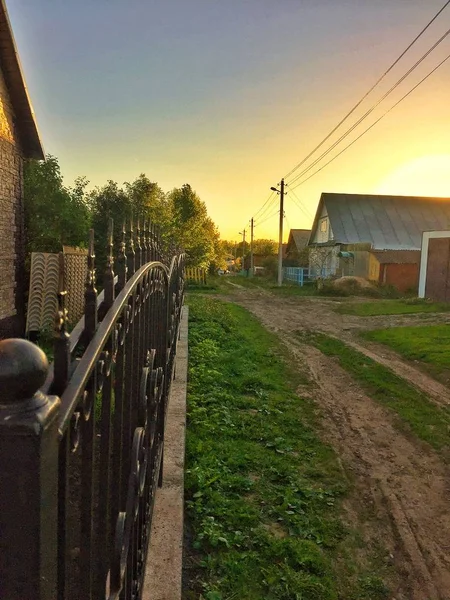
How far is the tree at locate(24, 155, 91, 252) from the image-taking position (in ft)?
33.8

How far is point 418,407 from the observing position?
5.66 metres

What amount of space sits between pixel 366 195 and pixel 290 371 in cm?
2800

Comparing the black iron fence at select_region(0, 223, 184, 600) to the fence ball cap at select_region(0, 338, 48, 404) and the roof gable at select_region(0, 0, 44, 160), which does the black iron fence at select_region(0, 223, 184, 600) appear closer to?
the fence ball cap at select_region(0, 338, 48, 404)

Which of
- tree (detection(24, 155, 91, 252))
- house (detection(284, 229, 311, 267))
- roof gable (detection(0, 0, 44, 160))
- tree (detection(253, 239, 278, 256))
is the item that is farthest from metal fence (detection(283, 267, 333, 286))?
tree (detection(253, 239, 278, 256))

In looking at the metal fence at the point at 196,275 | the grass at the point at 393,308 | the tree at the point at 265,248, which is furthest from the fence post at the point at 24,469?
the tree at the point at 265,248

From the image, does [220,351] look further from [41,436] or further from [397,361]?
[41,436]

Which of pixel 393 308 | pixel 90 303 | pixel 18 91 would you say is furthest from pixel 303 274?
pixel 90 303

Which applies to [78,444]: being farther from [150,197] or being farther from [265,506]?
[150,197]

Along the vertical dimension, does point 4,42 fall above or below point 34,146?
above

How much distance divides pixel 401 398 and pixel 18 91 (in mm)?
7908

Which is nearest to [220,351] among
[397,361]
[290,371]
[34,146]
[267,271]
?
[290,371]

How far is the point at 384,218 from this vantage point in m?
30.9

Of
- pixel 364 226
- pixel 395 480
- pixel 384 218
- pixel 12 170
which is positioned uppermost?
pixel 384 218

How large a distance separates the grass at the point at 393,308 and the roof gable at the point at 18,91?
10.6 meters
